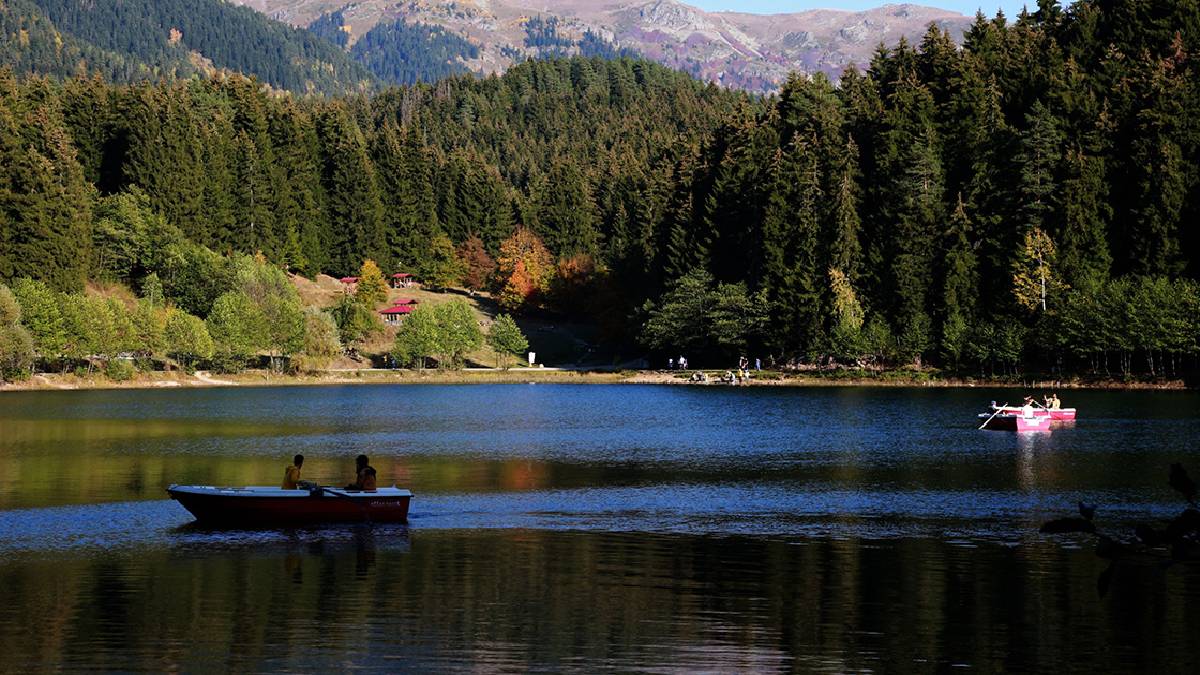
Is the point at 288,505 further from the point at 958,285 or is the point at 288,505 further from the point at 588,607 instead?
the point at 958,285

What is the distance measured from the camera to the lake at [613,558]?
25.1 meters

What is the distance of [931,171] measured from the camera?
405ft

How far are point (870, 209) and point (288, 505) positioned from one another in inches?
3845

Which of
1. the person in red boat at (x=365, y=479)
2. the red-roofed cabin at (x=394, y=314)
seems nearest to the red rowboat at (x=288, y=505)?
the person in red boat at (x=365, y=479)

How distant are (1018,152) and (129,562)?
10205 cm

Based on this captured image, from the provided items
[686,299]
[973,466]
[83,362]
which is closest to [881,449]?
[973,466]

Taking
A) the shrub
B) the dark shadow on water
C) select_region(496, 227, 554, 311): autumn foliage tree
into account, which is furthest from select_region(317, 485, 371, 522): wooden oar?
select_region(496, 227, 554, 311): autumn foliage tree

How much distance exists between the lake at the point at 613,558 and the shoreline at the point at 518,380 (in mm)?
36124

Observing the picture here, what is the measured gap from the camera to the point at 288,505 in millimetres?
40031

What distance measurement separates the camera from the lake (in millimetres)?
25094

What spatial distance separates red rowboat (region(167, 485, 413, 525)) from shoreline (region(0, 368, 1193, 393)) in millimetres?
78156

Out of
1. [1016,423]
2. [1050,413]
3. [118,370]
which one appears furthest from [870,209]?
[118,370]

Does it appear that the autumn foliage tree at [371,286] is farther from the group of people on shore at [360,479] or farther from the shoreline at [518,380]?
the group of people on shore at [360,479]

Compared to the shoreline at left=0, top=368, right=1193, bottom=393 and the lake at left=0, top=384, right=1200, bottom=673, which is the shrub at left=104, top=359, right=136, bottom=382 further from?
the lake at left=0, top=384, right=1200, bottom=673
